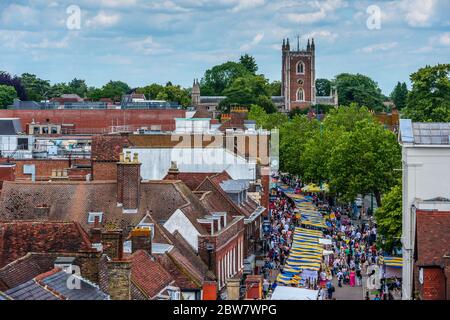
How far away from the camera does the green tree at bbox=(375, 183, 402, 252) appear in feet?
210

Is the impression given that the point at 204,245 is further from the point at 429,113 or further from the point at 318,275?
the point at 429,113

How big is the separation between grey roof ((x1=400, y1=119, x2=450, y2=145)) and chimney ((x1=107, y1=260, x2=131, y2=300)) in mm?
18605

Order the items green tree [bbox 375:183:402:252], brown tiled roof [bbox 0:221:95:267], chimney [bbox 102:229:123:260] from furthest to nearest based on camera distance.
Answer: green tree [bbox 375:183:402:252], brown tiled roof [bbox 0:221:95:267], chimney [bbox 102:229:123:260]

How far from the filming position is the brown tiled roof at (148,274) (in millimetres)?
33812

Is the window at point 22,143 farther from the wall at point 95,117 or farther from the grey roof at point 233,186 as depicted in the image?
the grey roof at point 233,186

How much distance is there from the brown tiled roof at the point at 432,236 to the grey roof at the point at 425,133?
19.7 ft

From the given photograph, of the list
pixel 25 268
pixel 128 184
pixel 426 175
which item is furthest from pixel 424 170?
pixel 25 268

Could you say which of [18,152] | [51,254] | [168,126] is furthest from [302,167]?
[51,254]

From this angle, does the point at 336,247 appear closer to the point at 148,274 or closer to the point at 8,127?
the point at 148,274

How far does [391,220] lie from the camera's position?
65.1 meters

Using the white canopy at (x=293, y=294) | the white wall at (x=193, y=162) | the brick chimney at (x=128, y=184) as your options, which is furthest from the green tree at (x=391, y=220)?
the brick chimney at (x=128, y=184)

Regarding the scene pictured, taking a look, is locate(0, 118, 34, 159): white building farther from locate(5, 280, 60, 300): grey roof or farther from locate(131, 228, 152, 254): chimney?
locate(5, 280, 60, 300): grey roof

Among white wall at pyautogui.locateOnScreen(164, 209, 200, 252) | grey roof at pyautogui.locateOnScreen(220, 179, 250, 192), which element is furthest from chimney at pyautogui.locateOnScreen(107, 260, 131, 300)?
grey roof at pyautogui.locateOnScreen(220, 179, 250, 192)
